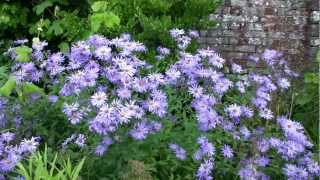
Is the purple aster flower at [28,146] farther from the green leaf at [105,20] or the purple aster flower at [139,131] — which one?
the green leaf at [105,20]

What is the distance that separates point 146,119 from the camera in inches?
117

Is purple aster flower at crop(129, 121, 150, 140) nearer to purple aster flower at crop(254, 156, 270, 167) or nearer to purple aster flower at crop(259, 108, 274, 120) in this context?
purple aster flower at crop(254, 156, 270, 167)

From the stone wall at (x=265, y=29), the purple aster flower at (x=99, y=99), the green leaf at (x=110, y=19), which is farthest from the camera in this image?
the stone wall at (x=265, y=29)

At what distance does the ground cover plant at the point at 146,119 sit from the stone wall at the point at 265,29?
2.28m

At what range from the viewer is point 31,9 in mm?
5492

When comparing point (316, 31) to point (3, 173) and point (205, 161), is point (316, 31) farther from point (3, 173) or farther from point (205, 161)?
point (3, 173)

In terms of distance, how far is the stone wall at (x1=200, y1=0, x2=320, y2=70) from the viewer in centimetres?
567

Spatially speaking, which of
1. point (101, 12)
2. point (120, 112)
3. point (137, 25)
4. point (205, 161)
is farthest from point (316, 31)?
point (120, 112)

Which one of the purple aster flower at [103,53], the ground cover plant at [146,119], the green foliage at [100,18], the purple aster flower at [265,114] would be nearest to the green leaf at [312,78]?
the green foliage at [100,18]

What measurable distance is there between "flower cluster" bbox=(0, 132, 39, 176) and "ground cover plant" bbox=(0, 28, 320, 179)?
0.5 inches

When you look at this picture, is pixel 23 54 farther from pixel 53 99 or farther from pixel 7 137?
pixel 7 137

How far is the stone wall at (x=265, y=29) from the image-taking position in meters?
5.67

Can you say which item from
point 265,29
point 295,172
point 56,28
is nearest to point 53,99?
point 295,172

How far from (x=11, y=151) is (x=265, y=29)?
352cm
